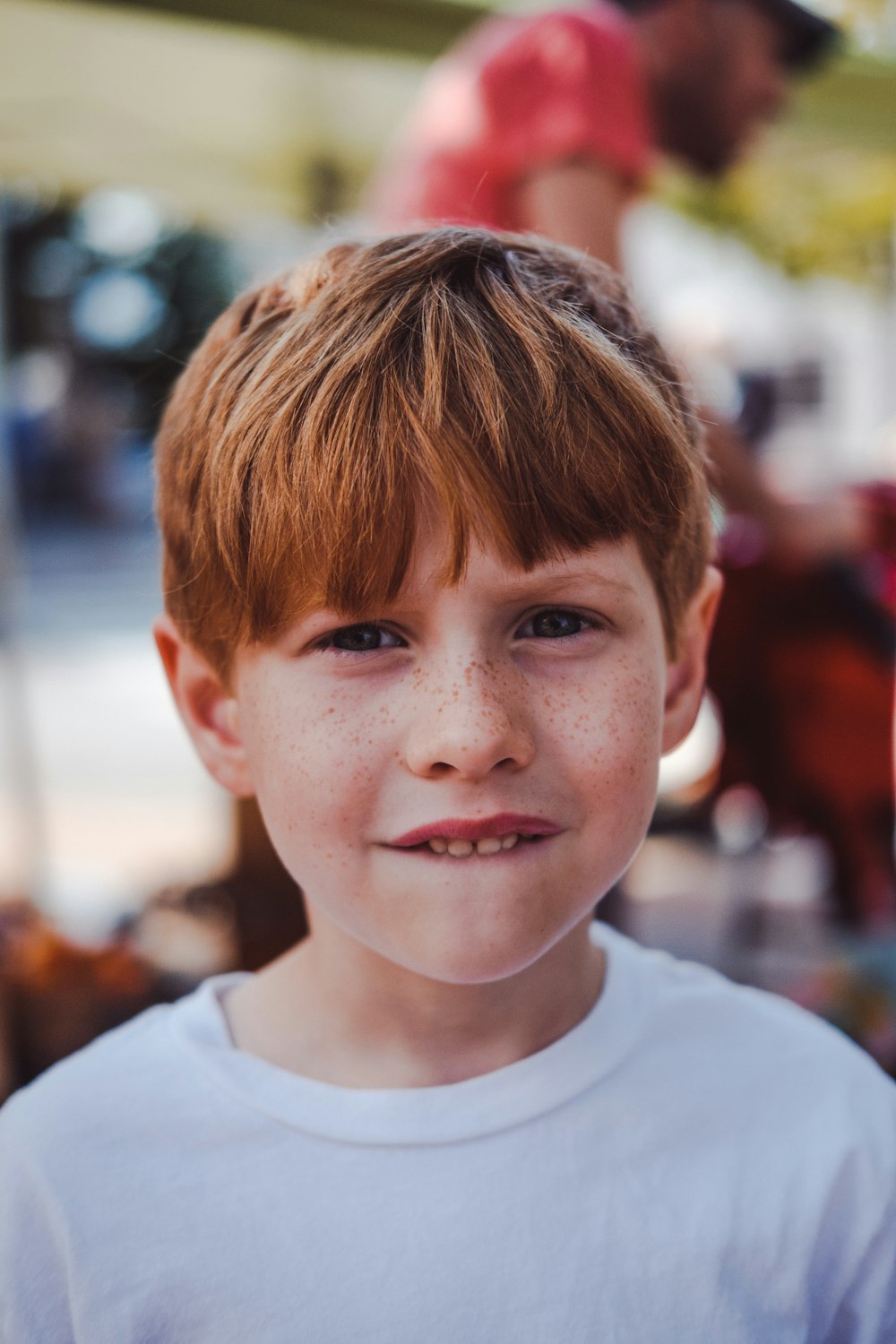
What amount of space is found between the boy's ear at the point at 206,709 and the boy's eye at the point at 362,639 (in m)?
0.14

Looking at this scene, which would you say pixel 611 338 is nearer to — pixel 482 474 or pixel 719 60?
pixel 482 474

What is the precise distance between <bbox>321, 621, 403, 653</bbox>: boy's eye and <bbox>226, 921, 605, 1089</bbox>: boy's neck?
230mm

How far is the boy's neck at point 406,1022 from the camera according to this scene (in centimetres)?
87

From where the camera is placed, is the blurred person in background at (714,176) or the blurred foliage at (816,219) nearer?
the blurred person in background at (714,176)

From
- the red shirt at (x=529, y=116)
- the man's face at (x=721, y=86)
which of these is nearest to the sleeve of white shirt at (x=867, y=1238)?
the red shirt at (x=529, y=116)

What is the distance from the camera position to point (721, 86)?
2.11m

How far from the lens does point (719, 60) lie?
209 centimetres

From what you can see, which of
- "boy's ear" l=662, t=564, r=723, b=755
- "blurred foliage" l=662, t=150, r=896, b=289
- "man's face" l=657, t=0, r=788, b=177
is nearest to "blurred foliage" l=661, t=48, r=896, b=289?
Result: "blurred foliage" l=662, t=150, r=896, b=289

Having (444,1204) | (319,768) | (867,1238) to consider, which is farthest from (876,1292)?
(319,768)

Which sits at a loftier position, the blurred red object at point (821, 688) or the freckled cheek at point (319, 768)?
the freckled cheek at point (319, 768)

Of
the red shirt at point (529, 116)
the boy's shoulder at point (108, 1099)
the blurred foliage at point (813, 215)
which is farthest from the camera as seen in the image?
the blurred foliage at point (813, 215)

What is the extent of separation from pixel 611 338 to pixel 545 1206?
60 cm

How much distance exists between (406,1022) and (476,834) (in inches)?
7.9

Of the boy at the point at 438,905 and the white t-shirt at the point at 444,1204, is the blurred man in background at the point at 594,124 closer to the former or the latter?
the boy at the point at 438,905
